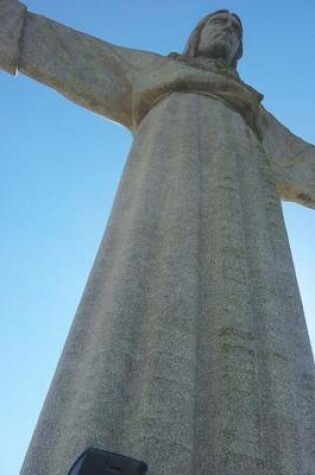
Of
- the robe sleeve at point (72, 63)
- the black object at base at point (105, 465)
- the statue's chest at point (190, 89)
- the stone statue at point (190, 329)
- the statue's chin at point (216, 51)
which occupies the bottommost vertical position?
the black object at base at point (105, 465)

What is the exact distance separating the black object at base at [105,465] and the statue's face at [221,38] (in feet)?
17.2

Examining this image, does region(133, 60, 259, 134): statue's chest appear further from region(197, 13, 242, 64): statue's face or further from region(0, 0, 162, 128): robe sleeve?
region(197, 13, 242, 64): statue's face

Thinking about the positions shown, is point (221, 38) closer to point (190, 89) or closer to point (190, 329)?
point (190, 89)

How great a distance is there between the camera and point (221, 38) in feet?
22.0

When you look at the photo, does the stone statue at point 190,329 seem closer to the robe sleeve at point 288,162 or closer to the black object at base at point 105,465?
the black object at base at point 105,465

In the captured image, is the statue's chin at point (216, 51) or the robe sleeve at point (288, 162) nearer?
the robe sleeve at point (288, 162)

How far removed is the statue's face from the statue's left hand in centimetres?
183

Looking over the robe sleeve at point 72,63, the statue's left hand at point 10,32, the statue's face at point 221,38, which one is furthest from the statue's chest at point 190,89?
the statue's face at point 221,38

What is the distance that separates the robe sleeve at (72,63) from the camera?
5.57m

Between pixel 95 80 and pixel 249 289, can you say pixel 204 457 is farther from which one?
pixel 95 80

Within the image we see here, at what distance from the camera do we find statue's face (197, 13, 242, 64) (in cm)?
654

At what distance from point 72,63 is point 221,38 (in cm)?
177

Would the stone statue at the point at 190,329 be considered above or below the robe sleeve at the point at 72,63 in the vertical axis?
below

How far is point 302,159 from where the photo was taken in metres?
6.33
